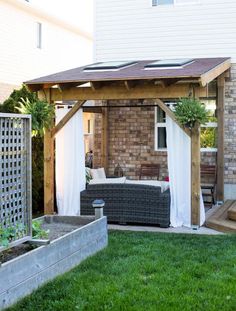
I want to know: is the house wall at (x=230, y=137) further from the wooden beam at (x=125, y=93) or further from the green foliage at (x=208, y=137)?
the wooden beam at (x=125, y=93)

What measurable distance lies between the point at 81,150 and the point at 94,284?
4.56 metres

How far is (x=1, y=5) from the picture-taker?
16.3m

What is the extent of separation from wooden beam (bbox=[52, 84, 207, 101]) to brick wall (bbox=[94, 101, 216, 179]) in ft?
11.3

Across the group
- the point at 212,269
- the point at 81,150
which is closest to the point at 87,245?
the point at 212,269

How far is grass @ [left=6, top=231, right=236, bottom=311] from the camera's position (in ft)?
15.8

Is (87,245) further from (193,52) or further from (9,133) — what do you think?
(193,52)

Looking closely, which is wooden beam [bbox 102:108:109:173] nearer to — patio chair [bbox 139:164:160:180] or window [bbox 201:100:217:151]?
patio chair [bbox 139:164:160:180]

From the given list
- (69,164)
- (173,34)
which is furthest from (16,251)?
(173,34)

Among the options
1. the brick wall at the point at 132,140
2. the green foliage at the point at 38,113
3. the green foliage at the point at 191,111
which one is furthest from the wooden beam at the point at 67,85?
the brick wall at the point at 132,140

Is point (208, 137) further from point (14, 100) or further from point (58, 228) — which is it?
point (58, 228)

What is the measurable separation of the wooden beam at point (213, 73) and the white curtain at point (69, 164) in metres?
2.63

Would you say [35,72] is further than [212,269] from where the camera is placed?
Yes

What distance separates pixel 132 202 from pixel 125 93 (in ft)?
6.65

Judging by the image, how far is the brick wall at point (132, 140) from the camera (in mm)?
12500
